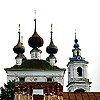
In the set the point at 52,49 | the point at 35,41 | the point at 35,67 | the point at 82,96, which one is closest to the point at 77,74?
the point at 52,49

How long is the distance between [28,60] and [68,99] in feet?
107

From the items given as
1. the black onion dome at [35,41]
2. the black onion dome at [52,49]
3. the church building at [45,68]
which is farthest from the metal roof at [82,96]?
the black onion dome at [52,49]

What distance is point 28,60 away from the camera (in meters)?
57.8

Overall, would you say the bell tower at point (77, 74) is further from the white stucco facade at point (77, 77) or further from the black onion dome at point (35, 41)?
the black onion dome at point (35, 41)

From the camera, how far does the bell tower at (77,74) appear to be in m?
61.4

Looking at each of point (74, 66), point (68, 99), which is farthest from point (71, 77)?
point (68, 99)

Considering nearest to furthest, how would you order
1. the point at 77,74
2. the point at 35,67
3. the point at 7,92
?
the point at 7,92 → the point at 35,67 → the point at 77,74

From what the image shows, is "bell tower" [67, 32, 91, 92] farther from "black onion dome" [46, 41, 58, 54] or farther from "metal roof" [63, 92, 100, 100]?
"metal roof" [63, 92, 100, 100]

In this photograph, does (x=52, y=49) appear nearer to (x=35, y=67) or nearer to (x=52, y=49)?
(x=52, y=49)

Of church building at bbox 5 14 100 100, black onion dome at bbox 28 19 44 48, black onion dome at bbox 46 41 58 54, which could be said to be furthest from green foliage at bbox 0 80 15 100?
black onion dome at bbox 46 41 58 54

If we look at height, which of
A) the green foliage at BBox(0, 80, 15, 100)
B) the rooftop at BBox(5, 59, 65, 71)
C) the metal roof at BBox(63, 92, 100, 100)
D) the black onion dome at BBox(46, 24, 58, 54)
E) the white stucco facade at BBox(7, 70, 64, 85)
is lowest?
the metal roof at BBox(63, 92, 100, 100)

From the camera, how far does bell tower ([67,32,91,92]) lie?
6144 cm

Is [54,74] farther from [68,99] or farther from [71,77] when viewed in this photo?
[68,99]

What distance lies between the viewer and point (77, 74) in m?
62.9
